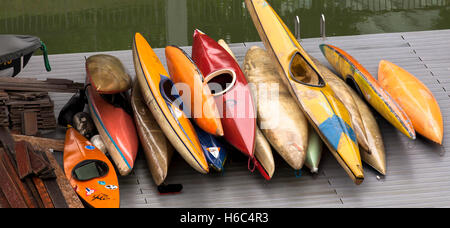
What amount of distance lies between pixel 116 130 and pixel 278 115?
100 centimetres

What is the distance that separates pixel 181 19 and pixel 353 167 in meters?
3.45

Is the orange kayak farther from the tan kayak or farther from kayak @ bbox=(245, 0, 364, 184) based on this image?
kayak @ bbox=(245, 0, 364, 184)

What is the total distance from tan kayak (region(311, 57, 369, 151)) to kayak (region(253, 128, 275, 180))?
0.55 m

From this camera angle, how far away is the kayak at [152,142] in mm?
4277

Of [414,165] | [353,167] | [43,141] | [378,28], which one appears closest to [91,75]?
[43,141]

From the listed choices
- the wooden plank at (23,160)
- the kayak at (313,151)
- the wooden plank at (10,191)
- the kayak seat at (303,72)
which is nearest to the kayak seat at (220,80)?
the kayak seat at (303,72)

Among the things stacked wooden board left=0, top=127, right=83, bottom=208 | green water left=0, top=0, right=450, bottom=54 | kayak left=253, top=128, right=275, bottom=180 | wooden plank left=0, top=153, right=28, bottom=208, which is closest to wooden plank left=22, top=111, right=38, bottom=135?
stacked wooden board left=0, top=127, right=83, bottom=208

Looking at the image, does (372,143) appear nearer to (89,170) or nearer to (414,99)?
(414,99)

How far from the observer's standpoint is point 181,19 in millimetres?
7152

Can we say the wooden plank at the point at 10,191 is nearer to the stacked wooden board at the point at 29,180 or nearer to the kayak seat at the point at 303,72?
the stacked wooden board at the point at 29,180

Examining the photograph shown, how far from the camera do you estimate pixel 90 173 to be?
166 inches

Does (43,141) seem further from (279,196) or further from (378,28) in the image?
(378,28)

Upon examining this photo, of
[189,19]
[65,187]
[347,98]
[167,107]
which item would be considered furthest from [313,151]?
[189,19]

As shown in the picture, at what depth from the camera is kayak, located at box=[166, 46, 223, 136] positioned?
429 centimetres
